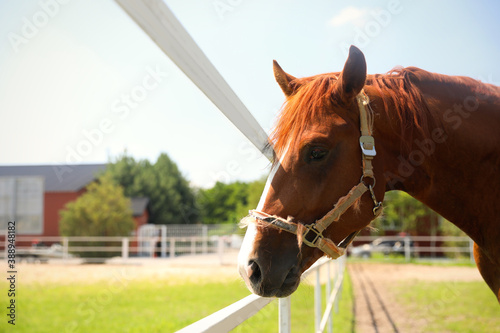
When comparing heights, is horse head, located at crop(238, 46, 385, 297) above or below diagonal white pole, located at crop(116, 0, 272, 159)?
below

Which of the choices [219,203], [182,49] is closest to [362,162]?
[182,49]

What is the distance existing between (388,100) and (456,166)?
499mm

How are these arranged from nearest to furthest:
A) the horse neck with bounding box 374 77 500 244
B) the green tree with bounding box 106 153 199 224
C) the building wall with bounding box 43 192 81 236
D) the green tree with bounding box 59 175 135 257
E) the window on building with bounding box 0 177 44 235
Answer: the horse neck with bounding box 374 77 500 244, the green tree with bounding box 59 175 135 257, the window on building with bounding box 0 177 44 235, the building wall with bounding box 43 192 81 236, the green tree with bounding box 106 153 199 224

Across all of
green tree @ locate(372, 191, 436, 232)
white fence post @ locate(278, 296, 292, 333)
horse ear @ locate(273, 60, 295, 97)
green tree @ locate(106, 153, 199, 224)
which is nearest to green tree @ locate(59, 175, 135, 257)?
green tree @ locate(106, 153, 199, 224)

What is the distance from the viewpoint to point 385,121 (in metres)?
1.67

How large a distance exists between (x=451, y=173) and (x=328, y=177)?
0.73 metres

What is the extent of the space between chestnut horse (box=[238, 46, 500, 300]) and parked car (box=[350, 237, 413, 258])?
20.1 metres

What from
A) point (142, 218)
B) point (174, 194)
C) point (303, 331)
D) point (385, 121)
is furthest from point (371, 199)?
point (174, 194)

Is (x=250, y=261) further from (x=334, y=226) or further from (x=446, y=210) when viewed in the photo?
(x=446, y=210)

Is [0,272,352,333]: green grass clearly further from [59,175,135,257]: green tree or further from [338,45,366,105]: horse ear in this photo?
[59,175,135,257]: green tree

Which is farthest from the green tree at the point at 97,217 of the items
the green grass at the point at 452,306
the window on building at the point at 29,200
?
the green grass at the point at 452,306

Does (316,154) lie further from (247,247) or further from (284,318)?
(284,318)

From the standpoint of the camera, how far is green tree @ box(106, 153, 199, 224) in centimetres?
3825

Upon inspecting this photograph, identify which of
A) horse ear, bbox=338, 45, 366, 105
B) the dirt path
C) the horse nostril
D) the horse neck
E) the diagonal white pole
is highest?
horse ear, bbox=338, 45, 366, 105
